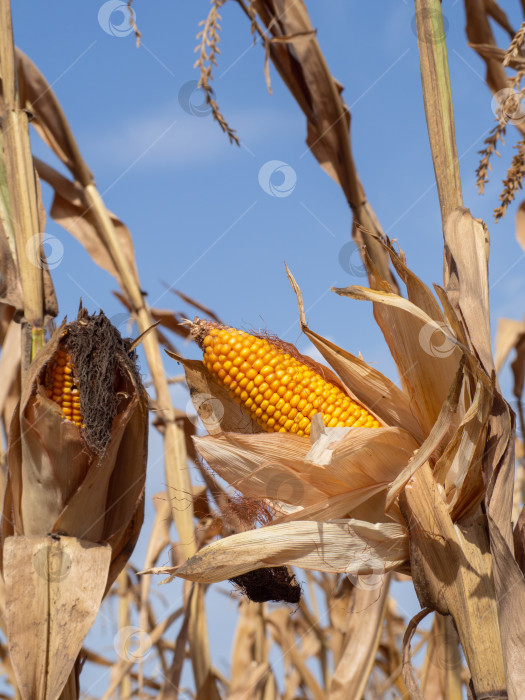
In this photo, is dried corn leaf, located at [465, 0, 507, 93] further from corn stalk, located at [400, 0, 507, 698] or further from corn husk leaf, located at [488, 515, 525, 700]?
corn husk leaf, located at [488, 515, 525, 700]

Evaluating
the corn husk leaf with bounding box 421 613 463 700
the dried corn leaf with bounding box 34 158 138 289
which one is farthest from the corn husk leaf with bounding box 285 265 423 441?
the dried corn leaf with bounding box 34 158 138 289

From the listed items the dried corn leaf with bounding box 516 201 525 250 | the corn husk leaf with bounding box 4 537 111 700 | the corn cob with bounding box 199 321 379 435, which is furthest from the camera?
the dried corn leaf with bounding box 516 201 525 250

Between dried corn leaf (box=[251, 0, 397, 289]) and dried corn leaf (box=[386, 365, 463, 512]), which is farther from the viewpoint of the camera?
dried corn leaf (box=[251, 0, 397, 289])

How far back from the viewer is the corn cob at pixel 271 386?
3.28ft

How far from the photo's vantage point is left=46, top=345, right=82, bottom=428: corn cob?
118 centimetres

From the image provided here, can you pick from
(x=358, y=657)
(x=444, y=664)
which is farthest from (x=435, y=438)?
(x=358, y=657)

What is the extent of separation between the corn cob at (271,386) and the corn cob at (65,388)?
272 millimetres

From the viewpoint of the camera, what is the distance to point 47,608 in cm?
116

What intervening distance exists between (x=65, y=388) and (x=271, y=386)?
1.30 feet

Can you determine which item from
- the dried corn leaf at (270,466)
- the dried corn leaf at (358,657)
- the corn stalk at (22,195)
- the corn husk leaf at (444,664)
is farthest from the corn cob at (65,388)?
the dried corn leaf at (358,657)

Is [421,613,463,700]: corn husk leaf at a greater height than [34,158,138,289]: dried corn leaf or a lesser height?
lesser

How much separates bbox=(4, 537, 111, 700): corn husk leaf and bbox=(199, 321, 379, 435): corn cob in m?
0.43

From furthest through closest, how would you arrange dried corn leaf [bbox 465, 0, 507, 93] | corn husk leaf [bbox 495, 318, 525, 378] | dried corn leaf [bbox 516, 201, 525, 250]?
corn husk leaf [bbox 495, 318, 525, 378], dried corn leaf [bbox 516, 201, 525, 250], dried corn leaf [bbox 465, 0, 507, 93]

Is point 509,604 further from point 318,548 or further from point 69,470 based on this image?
point 69,470
